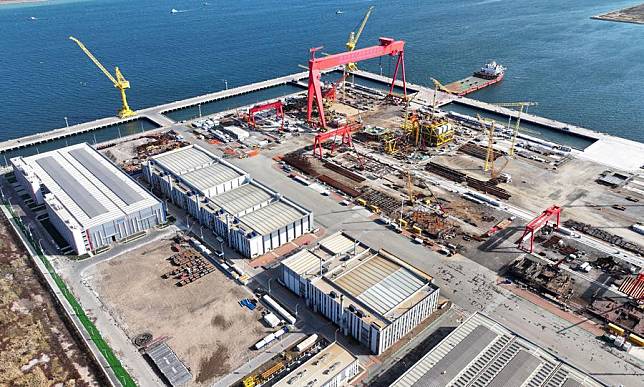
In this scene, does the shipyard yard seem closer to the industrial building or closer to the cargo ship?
the industrial building

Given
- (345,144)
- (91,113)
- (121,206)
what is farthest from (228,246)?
(91,113)

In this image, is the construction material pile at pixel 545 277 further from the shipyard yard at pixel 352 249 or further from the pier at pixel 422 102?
the pier at pixel 422 102

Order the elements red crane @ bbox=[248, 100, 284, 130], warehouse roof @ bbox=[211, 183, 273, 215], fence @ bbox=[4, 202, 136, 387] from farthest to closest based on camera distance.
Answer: red crane @ bbox=[248, 100, 284, 130] < warehouse roof @ bbox=[211, 183, 273, 215] < fence @ bbox=[4, 202, 136, 387]

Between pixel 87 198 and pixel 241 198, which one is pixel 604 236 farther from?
pixel 87 198

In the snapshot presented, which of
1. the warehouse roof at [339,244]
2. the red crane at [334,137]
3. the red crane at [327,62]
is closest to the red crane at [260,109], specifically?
the red crane at [327,62]

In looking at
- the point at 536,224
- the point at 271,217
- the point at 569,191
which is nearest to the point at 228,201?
the point at 271,217


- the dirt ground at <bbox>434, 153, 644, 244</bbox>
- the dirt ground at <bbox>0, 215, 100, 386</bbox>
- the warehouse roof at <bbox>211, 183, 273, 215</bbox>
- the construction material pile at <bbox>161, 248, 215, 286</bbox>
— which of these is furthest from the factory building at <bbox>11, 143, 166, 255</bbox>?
the dirt ground at <bbox>434, 153, 644, 244</bbox>
